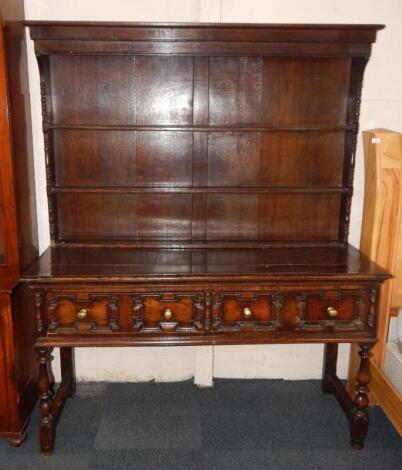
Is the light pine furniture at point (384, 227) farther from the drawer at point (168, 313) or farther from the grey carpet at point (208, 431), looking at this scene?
the drawer at point (168, 313)

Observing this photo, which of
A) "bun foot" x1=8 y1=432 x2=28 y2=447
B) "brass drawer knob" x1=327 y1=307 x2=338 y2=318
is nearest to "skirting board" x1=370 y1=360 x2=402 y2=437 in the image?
"brass drawer knob" x1=327 y1=307 x2=338 y2=318

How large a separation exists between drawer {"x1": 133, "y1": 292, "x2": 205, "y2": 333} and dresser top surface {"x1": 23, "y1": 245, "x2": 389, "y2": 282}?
11cm

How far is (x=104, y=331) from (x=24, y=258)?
0.54m

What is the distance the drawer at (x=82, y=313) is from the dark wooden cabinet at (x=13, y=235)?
21 cm

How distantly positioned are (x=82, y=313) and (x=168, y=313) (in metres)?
0.36

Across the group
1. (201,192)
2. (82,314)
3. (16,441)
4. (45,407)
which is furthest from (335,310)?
(16,441)

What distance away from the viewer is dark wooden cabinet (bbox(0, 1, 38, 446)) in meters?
2.12

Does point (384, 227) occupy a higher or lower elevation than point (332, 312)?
higher

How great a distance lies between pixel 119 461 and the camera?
7.42ft

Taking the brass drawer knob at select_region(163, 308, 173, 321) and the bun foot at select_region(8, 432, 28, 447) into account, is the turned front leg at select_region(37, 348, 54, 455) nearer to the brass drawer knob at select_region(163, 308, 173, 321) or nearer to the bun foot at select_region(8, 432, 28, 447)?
the bun foot at select_region(8, 432, 28, 447)

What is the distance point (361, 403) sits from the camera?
229 centimetres

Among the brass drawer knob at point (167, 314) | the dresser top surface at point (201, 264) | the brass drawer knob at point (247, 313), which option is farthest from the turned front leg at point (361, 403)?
the brass drawer knob at point (167, 314)

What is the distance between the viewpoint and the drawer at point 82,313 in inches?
83.7

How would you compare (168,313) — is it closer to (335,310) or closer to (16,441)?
(335,310)
